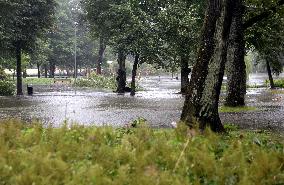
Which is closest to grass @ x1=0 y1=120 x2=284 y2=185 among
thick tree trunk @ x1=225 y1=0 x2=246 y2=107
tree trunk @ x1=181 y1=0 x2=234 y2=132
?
tree trunk @ x1=181 y1=0 x2=234 y2=132

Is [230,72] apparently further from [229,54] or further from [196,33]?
[196,33]

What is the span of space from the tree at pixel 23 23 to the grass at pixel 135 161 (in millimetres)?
24382

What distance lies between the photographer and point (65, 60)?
276ft

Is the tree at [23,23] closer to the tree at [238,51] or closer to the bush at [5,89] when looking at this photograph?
the bush at [5,89]

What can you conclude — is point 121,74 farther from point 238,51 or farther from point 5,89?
point 238,51

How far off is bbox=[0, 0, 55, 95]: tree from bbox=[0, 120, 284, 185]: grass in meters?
24.4

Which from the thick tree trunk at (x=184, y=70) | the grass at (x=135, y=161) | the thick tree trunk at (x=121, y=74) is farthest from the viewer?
the thick tree trunk at (x=121, y=74)

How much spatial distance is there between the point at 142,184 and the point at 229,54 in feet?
50.5

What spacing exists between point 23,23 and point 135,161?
30009 millimetres

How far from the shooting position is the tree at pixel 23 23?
32.0 metres

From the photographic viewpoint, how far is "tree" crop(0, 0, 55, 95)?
105ft

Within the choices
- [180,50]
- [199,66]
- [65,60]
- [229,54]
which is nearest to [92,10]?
[180,50]

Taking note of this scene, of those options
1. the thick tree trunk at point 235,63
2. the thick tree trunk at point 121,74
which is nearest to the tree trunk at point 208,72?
the thick tree trunk at point 235,63

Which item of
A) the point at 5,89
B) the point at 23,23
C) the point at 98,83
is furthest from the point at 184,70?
the point at 98,83
